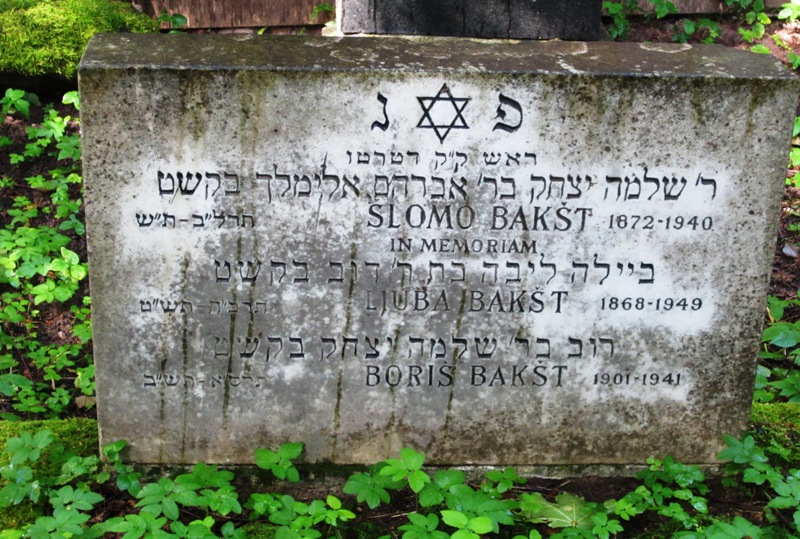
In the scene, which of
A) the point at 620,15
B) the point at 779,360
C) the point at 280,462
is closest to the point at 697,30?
the point at 620,15

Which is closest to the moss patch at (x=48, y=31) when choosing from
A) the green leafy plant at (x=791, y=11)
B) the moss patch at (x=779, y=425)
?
the moss patch at (x=779, y=425)

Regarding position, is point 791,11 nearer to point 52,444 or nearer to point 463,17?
point 463,17

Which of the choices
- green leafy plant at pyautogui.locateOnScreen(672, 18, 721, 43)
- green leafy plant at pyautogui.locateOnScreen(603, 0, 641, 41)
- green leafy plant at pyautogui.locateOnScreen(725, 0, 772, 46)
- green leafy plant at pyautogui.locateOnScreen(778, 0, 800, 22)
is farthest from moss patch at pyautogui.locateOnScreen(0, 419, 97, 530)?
green leafy plant at pyautogui.locateOnScreen(778, 0, 800, 22)

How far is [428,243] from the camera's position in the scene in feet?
10.5

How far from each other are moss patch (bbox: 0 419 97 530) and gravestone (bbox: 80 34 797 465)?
281mm

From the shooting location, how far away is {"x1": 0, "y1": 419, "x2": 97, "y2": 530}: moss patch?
3.17m

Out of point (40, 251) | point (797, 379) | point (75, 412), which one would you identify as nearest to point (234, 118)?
point (75, 412)

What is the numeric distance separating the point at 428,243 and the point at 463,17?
1392 mm

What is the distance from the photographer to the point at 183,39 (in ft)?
10.5

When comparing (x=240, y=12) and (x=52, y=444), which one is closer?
(x=52, y=444)

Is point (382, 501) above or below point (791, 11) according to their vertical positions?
below

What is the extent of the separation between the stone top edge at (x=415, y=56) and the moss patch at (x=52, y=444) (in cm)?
149

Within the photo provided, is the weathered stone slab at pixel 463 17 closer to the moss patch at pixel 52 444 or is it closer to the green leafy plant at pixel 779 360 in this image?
the green leafy plant at pixel 779 360

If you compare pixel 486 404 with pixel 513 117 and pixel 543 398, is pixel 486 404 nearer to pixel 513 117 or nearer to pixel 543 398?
Answer: pixel 543 398
